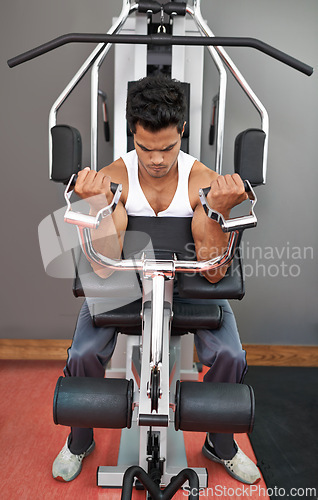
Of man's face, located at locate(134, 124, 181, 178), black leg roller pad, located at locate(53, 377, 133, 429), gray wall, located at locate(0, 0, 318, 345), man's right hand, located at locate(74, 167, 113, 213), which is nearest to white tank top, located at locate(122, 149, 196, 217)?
man's face, located at locate(134, 124, 181, 178)

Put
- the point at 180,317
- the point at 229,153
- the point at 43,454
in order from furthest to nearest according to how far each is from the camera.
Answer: the point at 229,153, the point at 43,454, the point at 180,317

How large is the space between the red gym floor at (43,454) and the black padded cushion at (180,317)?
636 millimetres

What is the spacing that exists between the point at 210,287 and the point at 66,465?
3.16 ft

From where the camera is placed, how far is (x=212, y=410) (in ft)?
4.23

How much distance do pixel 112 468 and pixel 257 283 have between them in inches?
53.3

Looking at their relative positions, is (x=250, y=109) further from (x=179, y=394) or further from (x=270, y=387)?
(x=179, y=394)

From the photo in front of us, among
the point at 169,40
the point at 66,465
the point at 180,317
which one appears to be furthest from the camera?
the point at 66,465

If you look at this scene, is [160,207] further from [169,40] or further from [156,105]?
[169,40]

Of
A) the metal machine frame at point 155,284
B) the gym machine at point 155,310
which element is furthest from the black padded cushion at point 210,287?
the metal machine frame at point 155,284

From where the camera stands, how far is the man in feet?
4.58

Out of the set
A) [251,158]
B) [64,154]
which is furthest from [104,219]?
[251,158]

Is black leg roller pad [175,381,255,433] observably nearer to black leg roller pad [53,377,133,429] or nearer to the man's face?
black leg roller pad [53,377,133,429]

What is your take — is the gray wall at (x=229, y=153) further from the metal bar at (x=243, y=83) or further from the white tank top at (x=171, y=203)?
the white tank top at (x=171, y=203)

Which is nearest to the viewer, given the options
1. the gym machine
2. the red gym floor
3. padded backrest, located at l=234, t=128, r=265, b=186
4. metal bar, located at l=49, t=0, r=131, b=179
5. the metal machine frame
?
the metal machine frame
